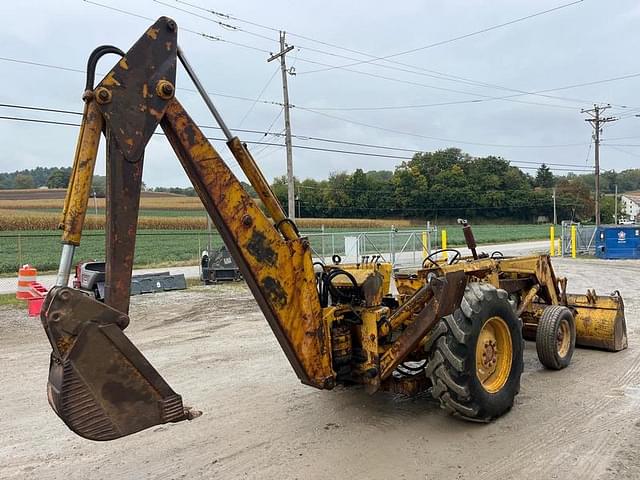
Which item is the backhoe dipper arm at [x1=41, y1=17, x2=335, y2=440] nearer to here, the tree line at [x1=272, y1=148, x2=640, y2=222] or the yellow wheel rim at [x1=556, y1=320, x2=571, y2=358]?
the yellow wheel rim at [x1=556, y1=320, x2=571, y2=358]

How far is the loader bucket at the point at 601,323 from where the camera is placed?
745 cm

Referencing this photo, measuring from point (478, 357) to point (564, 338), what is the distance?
8.24 feet

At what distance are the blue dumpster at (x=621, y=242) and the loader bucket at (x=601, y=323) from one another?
20.6m

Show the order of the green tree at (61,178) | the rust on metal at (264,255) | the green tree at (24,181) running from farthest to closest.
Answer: the green tree at (24,181)
the green tree at (61,178)
the rust on metal at (264,255)

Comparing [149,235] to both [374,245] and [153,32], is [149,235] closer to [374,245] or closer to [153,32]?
[374,245]

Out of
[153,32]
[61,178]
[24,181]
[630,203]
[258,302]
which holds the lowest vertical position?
[258,302]

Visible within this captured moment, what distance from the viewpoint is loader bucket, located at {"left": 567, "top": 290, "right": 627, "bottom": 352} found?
745 cm

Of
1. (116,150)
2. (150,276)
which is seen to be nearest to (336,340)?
(116,150)

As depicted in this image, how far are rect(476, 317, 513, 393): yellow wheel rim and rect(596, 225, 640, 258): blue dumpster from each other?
23.8m

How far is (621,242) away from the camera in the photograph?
25984mm

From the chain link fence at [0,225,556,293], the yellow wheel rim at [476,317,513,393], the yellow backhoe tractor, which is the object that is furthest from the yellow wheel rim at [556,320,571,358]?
the chain link fence at [0,225,556,293]

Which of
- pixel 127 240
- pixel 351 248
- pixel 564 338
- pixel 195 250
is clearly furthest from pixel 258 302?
pixel 195 250

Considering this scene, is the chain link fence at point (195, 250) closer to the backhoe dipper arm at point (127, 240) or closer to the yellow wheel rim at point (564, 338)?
the yellow wheel rim at point (564, 338)

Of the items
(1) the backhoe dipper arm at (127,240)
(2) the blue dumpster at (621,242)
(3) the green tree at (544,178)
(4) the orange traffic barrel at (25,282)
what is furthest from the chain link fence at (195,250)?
(3) the green tree at (544,178)
